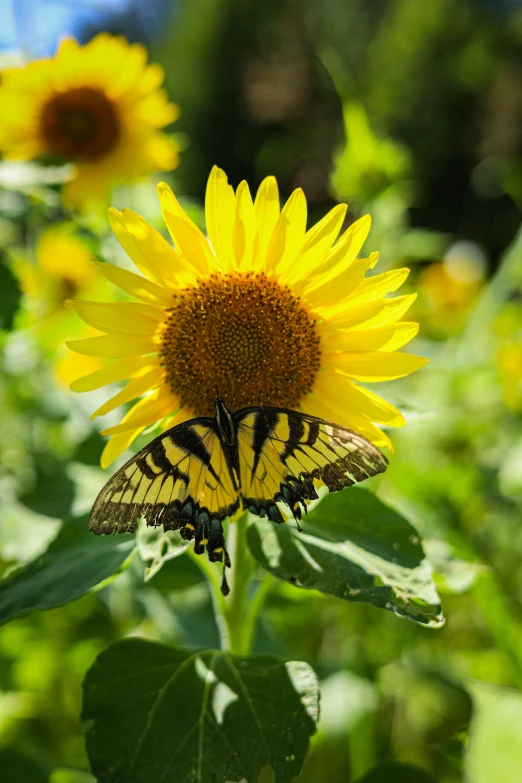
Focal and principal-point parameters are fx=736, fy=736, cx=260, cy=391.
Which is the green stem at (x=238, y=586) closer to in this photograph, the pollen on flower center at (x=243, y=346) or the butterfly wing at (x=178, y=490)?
the butterfly wing at (x=178, y=490)

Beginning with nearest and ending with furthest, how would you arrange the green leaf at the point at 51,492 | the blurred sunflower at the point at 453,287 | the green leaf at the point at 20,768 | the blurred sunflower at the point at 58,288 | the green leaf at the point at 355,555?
the green leaf at the point at 355,555 → the green leaf at the point at 20,768 → the green leaf at the point at 51,492 → the blurred sunflower at the point at 58,288 → the blurred sunflower at the point at 453,287

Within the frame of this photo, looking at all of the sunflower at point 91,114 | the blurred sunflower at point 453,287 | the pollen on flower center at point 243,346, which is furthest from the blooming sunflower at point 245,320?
the blurred sunflower at point 453,287

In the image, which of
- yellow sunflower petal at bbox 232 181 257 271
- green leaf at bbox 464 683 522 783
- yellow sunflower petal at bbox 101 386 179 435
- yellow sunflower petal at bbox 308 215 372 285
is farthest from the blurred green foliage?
yellow sunflower petal at bbox 232 181 257 271

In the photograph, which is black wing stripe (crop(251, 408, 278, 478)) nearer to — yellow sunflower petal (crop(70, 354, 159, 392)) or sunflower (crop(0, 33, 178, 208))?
yellow sunflower petal (crop(70, 354, 159, 392))

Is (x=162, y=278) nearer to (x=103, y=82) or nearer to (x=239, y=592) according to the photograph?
(x=239, y=592)

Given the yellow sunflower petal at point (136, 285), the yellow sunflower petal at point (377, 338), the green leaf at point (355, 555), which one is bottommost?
the green leaf at point (355, 555)

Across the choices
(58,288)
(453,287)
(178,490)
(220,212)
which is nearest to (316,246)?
(220,212)
